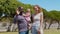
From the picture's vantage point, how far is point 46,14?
7225 cm

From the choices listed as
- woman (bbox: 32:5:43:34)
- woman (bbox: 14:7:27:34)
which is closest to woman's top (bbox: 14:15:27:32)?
woman (bbox: 14:7:27:34)

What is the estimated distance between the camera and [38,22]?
32.3ft

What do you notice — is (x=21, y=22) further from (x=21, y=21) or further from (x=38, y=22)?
(x=38, y=22)

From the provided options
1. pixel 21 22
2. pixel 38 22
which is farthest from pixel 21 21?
pixel 38 22

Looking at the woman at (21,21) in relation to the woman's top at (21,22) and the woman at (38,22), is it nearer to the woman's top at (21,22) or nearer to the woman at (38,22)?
the woman's top at (21,22)

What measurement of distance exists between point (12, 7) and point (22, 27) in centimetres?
3618

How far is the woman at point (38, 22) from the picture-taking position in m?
9.77

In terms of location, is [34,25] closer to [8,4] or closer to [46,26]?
[8,4]

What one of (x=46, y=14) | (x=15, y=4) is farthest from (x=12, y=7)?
(x=46, y=14)

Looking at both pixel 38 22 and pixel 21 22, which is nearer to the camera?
pixel 38 22

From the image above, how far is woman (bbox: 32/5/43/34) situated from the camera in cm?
977

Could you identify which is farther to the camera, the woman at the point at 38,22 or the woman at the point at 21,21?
the woman at the point at 21,21

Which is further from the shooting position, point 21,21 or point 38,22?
point 21,21

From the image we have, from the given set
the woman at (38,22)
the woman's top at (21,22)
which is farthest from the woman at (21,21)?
the woman at (38,22)
